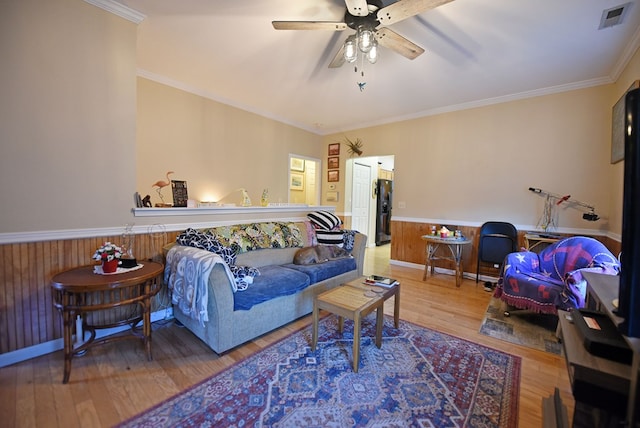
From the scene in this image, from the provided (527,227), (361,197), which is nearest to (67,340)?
(527,227)

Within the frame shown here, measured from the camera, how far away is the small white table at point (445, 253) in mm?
3801

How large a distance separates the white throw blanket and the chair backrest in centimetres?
356

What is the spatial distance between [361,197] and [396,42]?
4550 mm

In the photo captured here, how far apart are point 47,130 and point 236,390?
2.36m

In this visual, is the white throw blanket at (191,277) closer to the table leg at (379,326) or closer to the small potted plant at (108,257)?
the small potted plant at (108,257)

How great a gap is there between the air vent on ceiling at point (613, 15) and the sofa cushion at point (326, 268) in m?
3.19

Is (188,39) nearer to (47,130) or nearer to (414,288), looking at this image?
(47,130)

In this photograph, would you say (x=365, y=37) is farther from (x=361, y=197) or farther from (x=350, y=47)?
(x=361, y=197)

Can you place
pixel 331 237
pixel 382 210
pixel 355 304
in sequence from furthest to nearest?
pixel 382 210 < pixel 331 237 < pixel 355 304

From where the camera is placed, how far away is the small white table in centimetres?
380

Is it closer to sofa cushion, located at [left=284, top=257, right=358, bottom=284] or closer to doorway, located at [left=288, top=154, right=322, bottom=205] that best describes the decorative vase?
sofa cushion, located at [left=284, top=257, right=358, bottom=284]

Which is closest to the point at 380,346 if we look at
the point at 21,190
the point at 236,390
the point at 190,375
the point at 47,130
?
the point at 236,390

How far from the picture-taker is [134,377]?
1.78 metres

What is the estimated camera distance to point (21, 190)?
1892 mm
